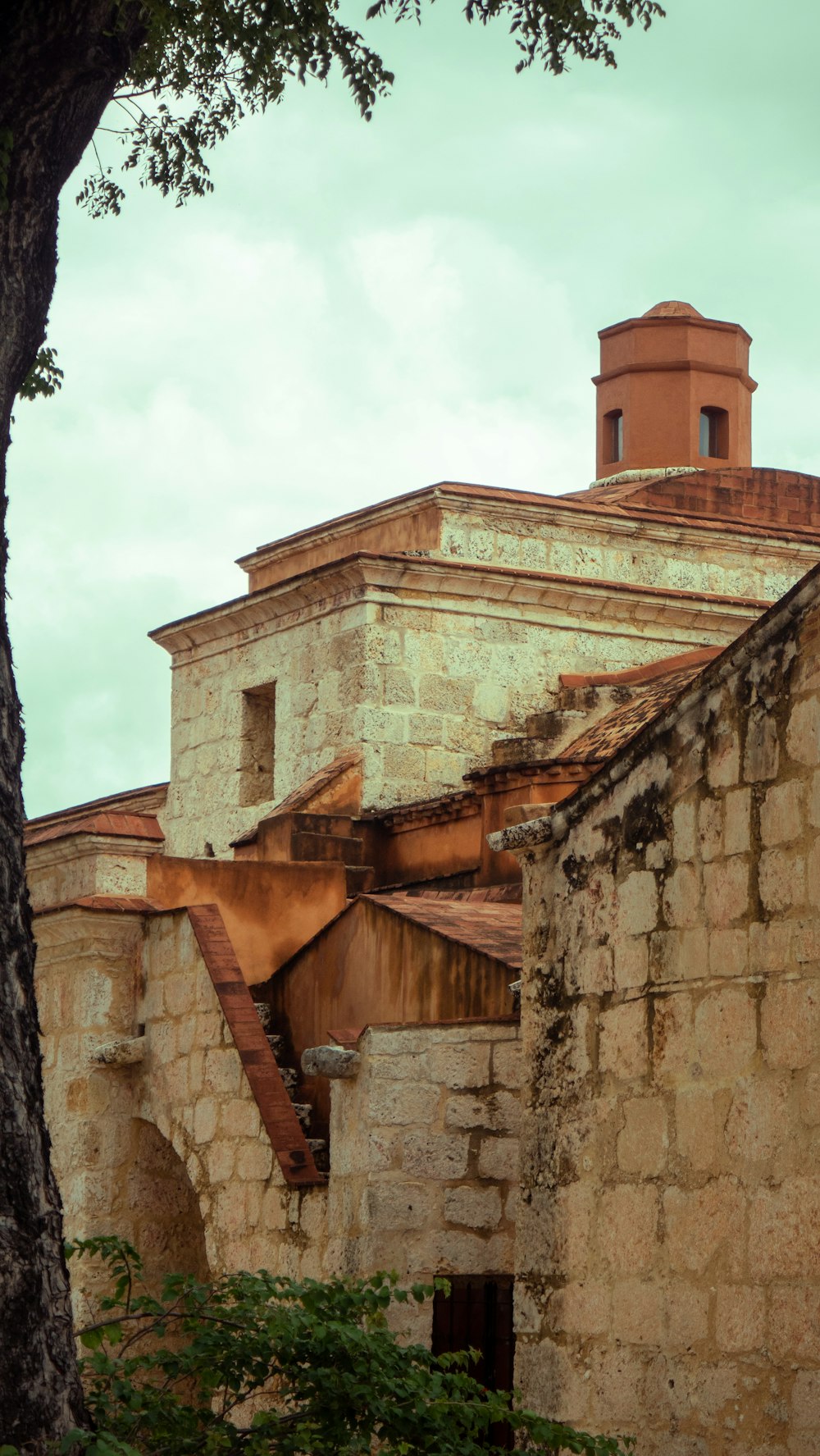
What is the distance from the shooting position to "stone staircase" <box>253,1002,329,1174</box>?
10.7 meters

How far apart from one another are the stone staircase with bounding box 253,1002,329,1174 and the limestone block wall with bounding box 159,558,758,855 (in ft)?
13.2

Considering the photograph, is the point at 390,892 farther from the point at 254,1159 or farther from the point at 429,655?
the point at 254,1159

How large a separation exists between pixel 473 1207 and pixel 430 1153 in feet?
0.98

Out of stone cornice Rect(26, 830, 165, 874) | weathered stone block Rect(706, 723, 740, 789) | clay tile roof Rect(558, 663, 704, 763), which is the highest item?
clay tile roof Rect(558, 663, 704, 763)

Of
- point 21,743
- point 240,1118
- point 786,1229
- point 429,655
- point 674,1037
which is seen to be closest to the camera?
point 21,743

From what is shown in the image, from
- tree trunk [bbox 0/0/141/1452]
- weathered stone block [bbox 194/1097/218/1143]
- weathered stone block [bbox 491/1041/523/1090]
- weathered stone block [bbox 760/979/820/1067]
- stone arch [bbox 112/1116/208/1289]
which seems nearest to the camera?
tree trunk [bbox 0/0/141/1452]

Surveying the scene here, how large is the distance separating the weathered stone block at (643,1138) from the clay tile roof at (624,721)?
4.83 metres

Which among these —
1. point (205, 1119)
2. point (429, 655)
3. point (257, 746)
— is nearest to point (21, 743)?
point (205, 1119)

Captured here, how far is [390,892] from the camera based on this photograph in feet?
47.9

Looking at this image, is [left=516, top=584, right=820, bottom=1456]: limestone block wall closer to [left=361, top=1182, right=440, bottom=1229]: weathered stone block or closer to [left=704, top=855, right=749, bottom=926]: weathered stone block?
[left=704, top=855, right=749, bottom=926]: weathered stone block

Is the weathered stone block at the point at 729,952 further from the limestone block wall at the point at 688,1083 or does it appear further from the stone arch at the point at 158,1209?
the stone arch at the point at 158,1209

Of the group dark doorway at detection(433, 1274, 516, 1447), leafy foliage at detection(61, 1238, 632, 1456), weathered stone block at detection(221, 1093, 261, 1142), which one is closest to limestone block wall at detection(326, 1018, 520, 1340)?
dark doorway at detection(433, 1274, 516, 1447)

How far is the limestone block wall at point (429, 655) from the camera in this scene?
16547 millimetres

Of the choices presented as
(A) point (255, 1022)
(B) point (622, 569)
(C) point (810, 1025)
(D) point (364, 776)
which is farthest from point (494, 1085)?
(B) point (622, 569)
